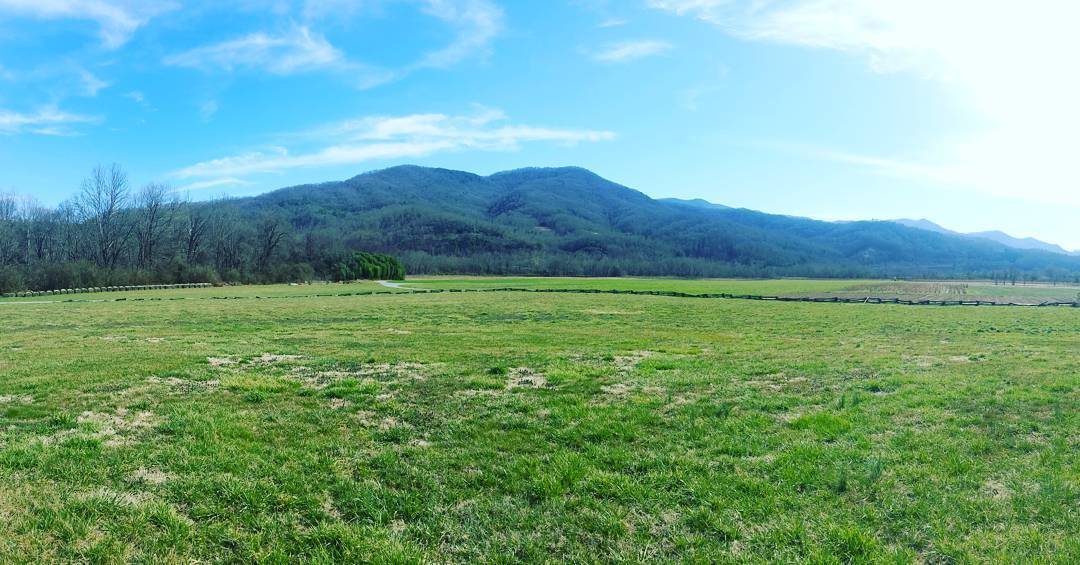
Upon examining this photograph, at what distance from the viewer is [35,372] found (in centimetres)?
1287

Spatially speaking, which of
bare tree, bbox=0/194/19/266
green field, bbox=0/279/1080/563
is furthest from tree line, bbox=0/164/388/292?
green field, bbox=0/279/1080/563

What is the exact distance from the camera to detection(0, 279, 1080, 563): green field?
5.25 metres

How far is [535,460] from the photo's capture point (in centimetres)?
730

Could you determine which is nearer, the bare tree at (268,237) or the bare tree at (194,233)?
the bare tree at (194,233)

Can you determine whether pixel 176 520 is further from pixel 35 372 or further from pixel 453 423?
pixel 35 372

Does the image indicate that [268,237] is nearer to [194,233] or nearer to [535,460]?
[194,233]

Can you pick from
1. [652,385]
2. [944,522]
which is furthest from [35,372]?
[944,522]

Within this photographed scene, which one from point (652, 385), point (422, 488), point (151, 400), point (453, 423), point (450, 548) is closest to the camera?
point (450, 548)

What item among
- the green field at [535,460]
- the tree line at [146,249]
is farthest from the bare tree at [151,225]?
the green field at [535,460]

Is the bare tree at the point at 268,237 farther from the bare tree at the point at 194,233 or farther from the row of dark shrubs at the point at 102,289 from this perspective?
the row of dark shrubs at the point at 102,289

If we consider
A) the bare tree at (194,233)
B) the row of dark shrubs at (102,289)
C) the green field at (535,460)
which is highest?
the bare tree at (194,233)

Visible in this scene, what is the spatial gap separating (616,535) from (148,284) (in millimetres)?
93514

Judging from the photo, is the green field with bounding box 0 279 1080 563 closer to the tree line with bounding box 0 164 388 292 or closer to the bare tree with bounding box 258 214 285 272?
the tree line with bounding box 0 164 388 292

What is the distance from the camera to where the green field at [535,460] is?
5250 millimetres
